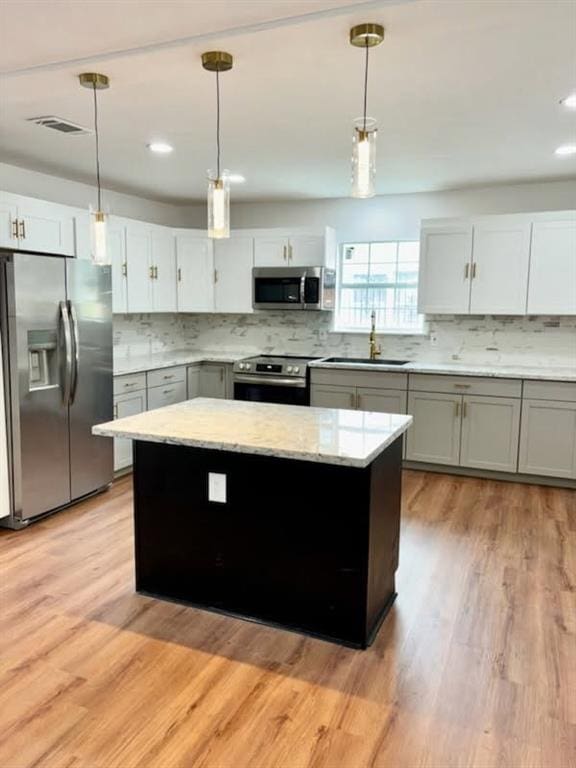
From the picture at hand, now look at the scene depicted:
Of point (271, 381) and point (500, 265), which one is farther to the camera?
point (271, 381)

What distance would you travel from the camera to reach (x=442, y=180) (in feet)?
15.7

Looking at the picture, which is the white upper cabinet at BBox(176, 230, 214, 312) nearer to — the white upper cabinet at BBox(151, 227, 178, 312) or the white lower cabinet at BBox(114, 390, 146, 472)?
the white upper cabinet at BBox(151, 227, 178, 312)

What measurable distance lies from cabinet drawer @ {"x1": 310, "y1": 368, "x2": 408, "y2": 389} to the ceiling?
1692mm

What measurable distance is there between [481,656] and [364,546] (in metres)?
0.68

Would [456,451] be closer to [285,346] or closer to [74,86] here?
[285,346]

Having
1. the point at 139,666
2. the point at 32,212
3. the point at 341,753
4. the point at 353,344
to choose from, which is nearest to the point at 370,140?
the point at 341,753

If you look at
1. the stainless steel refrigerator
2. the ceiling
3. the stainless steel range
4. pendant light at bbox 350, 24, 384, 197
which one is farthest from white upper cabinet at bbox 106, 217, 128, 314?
pendant light at bbox 350, 24, 384, 197

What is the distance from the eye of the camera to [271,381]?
211 inches

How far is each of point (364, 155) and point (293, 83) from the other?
3.14 ft

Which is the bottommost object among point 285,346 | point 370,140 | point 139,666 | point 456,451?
point 139,666

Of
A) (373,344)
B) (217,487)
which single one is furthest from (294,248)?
(217,487)

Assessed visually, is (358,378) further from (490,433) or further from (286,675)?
(286,675)

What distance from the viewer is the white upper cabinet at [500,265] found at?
185 inches

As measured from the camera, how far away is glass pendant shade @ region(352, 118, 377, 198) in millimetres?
2008
